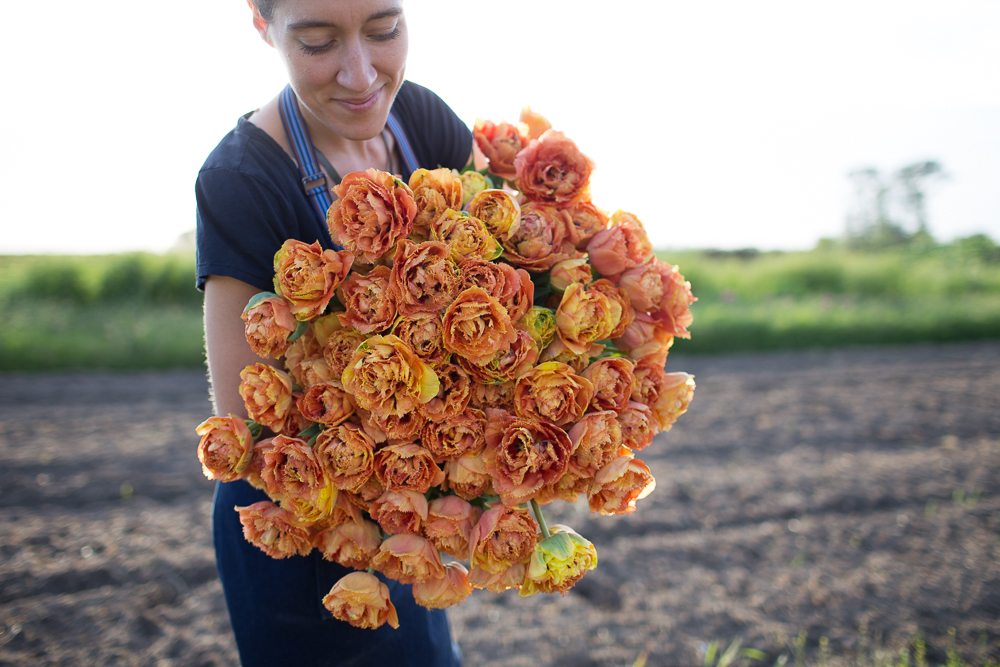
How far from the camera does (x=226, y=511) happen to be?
186 centimetres

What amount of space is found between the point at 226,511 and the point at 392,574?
0.66 meters

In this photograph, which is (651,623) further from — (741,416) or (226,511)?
(741,416)

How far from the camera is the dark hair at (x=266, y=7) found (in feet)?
5.06

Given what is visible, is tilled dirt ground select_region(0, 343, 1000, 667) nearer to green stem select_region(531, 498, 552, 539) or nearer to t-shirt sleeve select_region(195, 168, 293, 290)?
green stem select_region(531, 498, 552, 539)

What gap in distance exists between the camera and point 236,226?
1526mm

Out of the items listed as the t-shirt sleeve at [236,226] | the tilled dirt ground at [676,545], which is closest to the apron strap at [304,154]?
the t-shirt sleeve at [236,226]

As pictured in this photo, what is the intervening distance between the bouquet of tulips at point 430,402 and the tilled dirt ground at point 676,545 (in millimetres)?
2266

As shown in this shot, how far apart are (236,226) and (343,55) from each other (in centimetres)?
41

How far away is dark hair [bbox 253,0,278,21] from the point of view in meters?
1.54

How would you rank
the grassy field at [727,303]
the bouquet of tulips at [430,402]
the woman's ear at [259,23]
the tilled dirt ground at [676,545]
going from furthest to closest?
1. the grassy field at [727,303]
2. the tilled dirt ground at [676,545]
3. the woman's ear at [259,23]
4. the bouquet of tulips at [430,402]

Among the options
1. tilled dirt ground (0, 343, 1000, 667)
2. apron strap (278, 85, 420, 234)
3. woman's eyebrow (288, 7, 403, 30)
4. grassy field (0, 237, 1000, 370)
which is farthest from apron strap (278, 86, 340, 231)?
grassy field (0, 237, 1000, 370)

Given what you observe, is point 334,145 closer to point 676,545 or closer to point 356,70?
point 356,70

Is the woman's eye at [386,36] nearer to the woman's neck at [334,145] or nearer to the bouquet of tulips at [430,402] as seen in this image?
the woman's neck at [334,145]

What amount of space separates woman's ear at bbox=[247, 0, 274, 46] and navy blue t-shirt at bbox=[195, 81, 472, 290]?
7.4 inches
